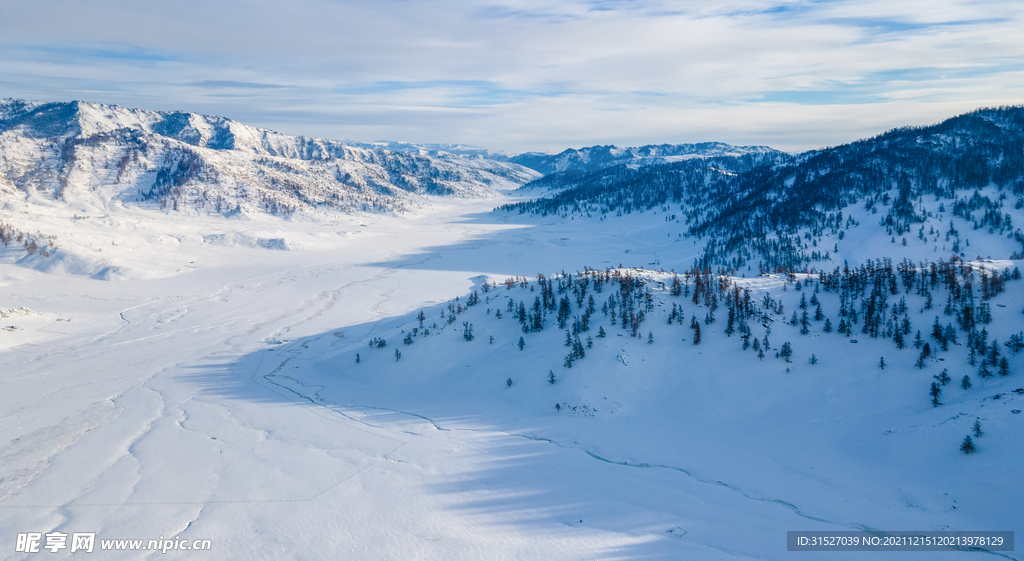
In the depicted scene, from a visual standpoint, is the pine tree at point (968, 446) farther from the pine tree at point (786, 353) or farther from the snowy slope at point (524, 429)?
the pine tree at point (786, 353)

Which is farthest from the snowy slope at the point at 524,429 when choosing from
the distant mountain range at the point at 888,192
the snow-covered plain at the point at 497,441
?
the distant mountain range at the point at 888,192

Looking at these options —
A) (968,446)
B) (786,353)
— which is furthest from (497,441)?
(968,446)

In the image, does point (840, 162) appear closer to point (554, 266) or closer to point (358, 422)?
point (554, 266)

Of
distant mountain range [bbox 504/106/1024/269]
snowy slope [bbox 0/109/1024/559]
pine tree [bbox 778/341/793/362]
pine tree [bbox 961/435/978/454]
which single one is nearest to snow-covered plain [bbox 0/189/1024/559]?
snowy slope [bbox 0/109/1024/559]

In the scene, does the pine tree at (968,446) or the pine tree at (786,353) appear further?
the pine tree at (786,353)

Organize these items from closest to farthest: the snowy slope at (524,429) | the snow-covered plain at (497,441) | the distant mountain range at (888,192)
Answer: the snow-covered plain at (497,441) < the snowy slope at (524,429) < the distant mountain range at (888,192)

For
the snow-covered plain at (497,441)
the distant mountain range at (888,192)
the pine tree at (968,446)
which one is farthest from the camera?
the distant mountain range at (888,192)

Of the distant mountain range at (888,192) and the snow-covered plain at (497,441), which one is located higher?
the distant mountain range at (888,192)

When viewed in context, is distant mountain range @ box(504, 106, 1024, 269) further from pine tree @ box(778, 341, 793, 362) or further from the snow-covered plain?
the snow-covered plain

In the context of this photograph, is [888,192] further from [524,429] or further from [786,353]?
[524,429]
